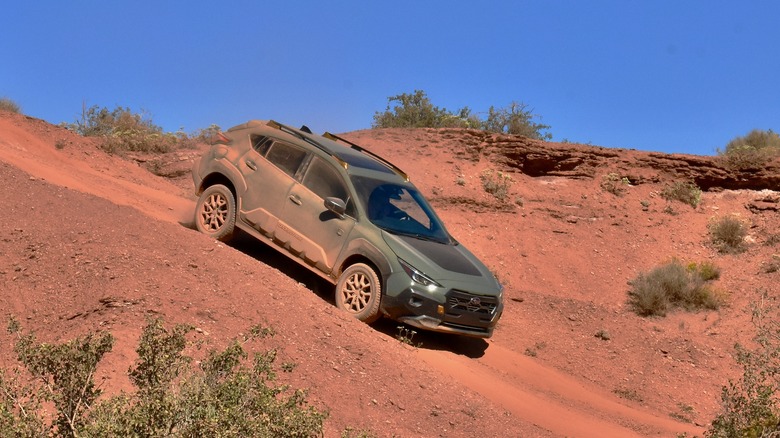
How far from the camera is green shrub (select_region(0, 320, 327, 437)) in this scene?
13.6 feet

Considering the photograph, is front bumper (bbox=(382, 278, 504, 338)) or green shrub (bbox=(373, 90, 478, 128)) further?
green shrub (bbox=(373, 90, 478, 128))

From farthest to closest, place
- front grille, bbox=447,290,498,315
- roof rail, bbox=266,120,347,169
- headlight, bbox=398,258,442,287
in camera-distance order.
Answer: roof rail, bbox=266,120,347,169 → front grille, bbox=447,290,498,315 → headlight, bbox=398,258,442,287

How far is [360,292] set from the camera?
398 inches

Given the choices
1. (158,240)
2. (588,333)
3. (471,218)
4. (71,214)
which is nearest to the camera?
(158,240)

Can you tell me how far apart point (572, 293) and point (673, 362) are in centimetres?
430

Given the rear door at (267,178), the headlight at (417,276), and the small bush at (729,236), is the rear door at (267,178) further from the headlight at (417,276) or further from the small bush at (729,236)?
the small bush at (729,236)

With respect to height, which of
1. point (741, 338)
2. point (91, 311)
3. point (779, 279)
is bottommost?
point (91, 311)

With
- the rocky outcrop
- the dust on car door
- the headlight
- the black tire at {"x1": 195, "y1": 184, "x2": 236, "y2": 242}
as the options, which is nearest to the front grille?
the headlight

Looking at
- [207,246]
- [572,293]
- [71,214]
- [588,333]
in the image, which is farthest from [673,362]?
[71,214]

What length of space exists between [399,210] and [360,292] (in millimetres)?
1593

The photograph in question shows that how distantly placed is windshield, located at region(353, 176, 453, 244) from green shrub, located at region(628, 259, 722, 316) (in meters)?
5.78

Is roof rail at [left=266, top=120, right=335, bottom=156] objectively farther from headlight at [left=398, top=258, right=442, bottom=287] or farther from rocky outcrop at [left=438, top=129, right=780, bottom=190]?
rocky outcrop at [left=438, top=129, right=780, bottom=190]

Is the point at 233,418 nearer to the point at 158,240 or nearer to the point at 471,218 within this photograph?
the point at 158,240

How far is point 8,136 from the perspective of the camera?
17.5 metres
